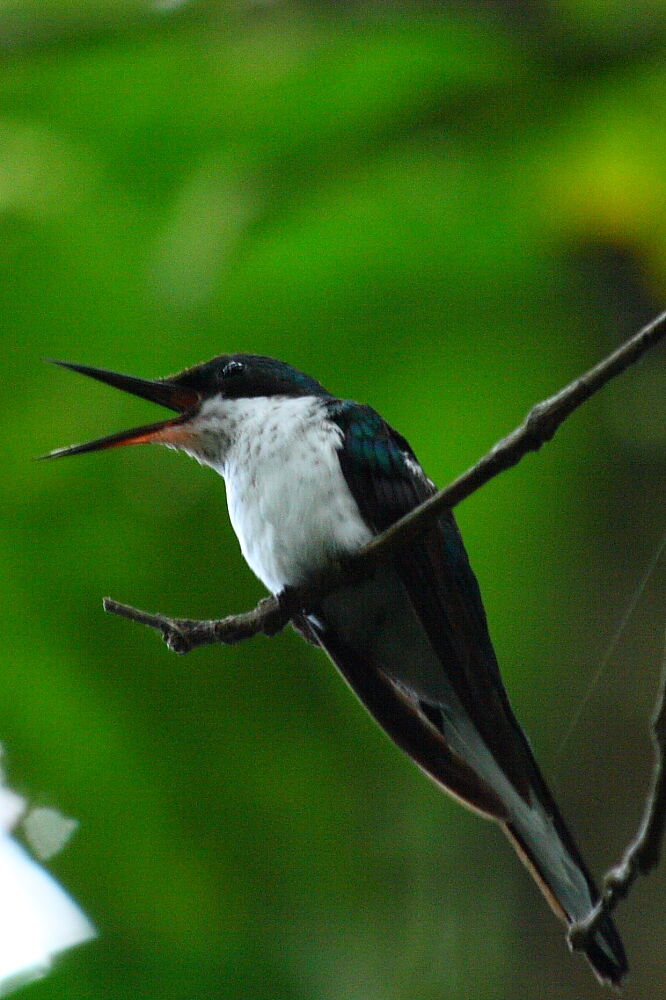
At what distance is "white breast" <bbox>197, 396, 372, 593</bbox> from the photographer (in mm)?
2320

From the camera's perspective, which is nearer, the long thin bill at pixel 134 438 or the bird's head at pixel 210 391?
the long thin bill at pixel 134 438

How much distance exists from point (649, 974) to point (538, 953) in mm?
257

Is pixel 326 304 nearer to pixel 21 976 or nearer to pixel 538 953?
pixel 538 953

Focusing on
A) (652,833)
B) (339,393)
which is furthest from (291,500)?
(652,833)

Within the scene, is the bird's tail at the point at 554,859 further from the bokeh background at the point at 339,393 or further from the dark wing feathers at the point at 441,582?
the bokeh background at the point at 339,393

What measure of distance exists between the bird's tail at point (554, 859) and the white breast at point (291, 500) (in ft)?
1.93

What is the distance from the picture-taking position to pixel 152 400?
2.66 meters

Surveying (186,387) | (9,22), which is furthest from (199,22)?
(186,387)

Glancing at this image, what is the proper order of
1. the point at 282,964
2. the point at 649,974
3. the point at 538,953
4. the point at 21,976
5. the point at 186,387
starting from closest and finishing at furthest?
1. the point at 649,974
2. the point at 538,953
3. the point at 186,387
4. the point at 21,976
5. the point at 282,964

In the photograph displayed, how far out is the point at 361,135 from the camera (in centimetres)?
→ 241

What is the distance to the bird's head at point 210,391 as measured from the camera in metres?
2.62

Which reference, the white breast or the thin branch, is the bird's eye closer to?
the white breast

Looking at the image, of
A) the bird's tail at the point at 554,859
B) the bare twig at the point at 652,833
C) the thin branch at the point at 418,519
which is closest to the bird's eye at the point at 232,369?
the thin branch at the point at 418,519

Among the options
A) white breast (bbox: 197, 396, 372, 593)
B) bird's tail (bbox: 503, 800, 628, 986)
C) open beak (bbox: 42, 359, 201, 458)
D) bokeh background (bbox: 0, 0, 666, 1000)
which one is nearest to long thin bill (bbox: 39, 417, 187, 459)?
open beak (bbox: 42, 359, 201, 458)
